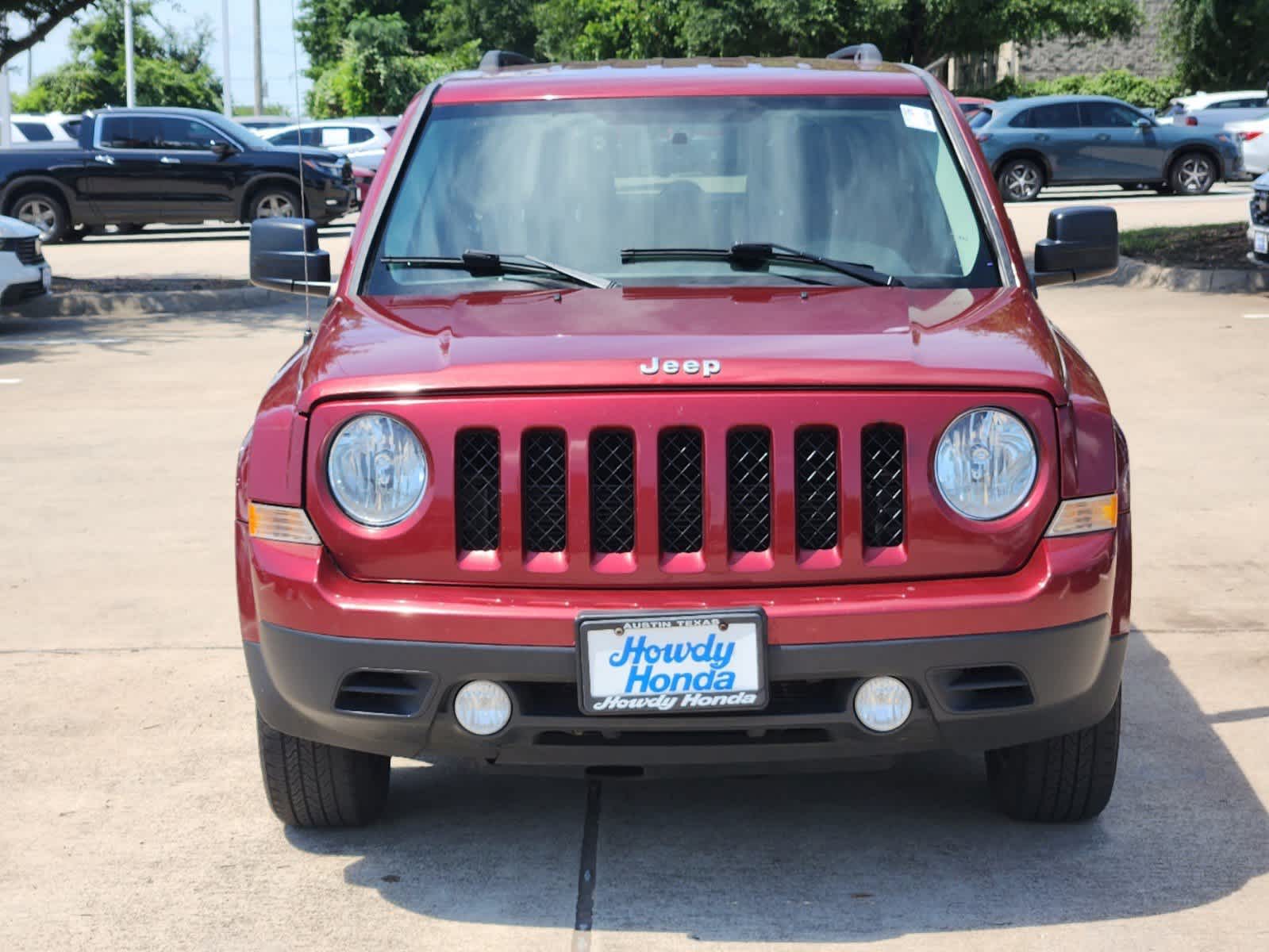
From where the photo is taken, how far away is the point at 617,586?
364 centimetres

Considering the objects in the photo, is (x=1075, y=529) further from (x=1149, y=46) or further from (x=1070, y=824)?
(x=1149, y=46)

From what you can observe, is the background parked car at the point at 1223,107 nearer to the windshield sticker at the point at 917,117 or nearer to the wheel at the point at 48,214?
the wheel at the point at 48,214

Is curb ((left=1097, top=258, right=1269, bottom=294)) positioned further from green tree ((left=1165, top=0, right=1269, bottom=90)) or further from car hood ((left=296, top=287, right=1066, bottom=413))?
green tree ((left=1165, top=0, right=1269, bottom=90))

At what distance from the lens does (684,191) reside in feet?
15.5

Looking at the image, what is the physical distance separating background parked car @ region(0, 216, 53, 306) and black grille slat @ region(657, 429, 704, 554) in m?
12.1

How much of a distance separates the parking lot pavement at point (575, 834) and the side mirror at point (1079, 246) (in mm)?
1242

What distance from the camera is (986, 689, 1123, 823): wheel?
4.09 meters

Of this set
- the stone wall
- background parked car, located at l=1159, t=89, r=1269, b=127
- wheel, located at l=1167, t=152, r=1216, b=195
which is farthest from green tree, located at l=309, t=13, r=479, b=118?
wheel, located at l=1167, t=152, r=1216, b=195

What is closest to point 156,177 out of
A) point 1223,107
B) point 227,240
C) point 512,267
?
point 227,240

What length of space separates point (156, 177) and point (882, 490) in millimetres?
21673

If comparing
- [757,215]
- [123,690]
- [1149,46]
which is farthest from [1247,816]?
[1149,46]

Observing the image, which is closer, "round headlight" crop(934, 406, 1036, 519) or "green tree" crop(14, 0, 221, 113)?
"round headlight" crop(934, 406, 1036, 519)

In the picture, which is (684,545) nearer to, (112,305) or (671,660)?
(671,660)

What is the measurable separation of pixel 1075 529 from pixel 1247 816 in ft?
3.52
